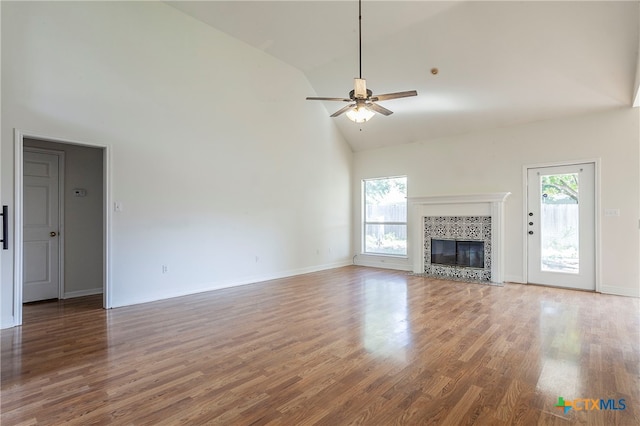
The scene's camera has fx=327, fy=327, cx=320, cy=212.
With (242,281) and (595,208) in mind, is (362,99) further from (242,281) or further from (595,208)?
(595,208)

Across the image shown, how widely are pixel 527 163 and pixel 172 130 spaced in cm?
597

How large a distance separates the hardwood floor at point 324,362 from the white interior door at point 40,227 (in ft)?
1.51

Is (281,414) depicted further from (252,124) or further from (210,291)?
(252,124)

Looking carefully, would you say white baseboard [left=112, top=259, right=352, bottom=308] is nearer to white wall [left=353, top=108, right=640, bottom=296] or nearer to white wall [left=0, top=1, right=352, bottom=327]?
white wall [left=0, top=1, right=352, bottom=327]

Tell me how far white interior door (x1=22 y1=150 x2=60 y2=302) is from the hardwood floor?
0.46 m

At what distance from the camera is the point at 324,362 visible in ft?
8.73

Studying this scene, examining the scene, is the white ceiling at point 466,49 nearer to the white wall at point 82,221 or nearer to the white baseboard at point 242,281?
the white wall at point 82,221

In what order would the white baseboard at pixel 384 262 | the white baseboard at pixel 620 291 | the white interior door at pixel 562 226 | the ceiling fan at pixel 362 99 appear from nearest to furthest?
1. the ceiling fan at pixel 362 99
2. the white baseboard at pixel 620 291
3. the white interior door at pixel 562 226
4. the white baseboard at pixel 384 262

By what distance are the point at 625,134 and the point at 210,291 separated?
6.85 meters

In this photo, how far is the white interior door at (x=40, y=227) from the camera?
466cm

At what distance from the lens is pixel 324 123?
24.5 ft

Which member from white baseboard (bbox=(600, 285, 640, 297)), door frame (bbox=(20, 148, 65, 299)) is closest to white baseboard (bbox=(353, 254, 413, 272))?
white baseboard (bbox=(600, 285, 640, 297))

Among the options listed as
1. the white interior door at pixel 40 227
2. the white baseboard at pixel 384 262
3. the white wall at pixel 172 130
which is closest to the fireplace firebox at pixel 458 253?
the white baseboard at pixel 384 262

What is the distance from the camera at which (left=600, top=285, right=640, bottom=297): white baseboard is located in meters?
4.84
